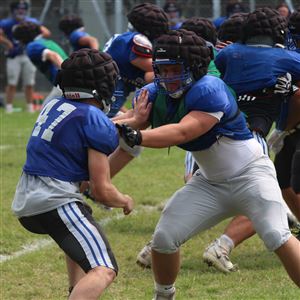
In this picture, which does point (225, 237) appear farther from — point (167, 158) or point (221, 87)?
point (167, 158)

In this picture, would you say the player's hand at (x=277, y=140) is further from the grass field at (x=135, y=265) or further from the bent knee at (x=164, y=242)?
the bent knee at (x=164, y=242)

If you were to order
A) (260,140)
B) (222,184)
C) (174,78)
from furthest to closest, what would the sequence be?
(260,140) < (222,184) < (174,78)

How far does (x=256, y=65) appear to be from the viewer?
6.12 m

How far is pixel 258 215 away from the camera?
16.9 ft

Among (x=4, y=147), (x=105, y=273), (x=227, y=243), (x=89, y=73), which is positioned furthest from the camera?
(x=4, y=147)

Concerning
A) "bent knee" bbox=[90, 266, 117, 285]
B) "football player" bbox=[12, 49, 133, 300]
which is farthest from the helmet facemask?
"bent knee" bbox=[90, 266, 117, 285]

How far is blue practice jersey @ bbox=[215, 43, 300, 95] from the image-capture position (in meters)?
6.11

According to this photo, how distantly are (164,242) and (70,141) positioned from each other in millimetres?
908

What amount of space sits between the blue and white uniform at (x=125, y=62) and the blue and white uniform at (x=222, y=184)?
2.81 m

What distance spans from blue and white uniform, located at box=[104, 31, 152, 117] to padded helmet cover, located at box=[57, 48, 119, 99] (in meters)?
2.99

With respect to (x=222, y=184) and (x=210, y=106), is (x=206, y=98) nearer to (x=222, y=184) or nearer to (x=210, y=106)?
(x=210, y=106)

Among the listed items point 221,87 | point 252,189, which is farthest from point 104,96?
point 252,189

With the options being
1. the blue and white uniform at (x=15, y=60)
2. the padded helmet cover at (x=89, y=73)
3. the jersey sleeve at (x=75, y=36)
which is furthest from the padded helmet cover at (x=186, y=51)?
the blue and white uniform at (x=15, y=60)

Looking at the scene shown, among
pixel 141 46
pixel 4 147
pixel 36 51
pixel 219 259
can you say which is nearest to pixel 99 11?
pixel 4 147
